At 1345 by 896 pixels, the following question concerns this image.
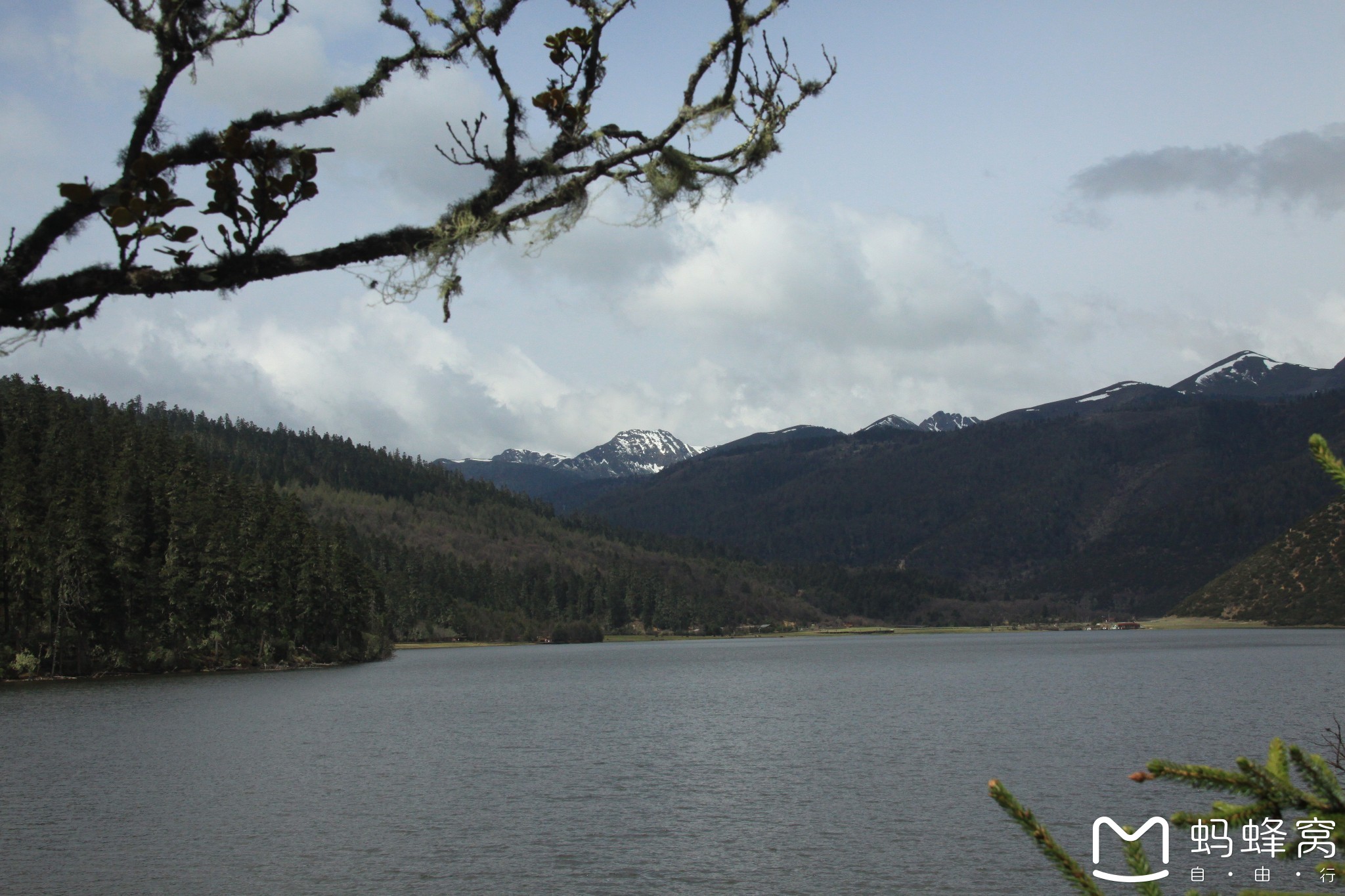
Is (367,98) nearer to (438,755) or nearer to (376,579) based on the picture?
(438,755)

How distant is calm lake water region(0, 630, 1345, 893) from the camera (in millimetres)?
32594

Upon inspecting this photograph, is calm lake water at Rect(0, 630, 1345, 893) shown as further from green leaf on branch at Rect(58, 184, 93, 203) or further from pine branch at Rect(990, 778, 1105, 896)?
pine branch at Rect(990, 778, 1105, 896)

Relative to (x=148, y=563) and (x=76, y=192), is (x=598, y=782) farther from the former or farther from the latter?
(x=148, y=563)

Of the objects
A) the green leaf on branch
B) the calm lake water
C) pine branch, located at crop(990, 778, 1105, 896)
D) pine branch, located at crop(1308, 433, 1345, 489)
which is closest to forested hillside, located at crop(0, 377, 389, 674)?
the calm lake water

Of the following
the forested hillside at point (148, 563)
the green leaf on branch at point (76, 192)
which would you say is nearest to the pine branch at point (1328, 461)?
the green leaf on branch at point (76, 192)

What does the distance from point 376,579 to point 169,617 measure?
179ft

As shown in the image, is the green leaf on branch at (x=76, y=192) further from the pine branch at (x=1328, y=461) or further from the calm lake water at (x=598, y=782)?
the calm lake water at (x=598, y=782)

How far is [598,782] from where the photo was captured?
1918 inches

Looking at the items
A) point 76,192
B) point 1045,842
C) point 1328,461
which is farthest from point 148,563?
point 1328,461

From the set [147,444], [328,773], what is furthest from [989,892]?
[147,444]

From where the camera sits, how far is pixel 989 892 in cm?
2970

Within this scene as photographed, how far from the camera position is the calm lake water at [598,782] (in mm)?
32594

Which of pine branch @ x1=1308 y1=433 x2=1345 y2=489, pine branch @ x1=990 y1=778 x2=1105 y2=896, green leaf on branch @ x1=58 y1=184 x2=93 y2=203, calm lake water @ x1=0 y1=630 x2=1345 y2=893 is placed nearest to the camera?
pine branch @ x1=1308 y1=433 x2=1345 y2=489

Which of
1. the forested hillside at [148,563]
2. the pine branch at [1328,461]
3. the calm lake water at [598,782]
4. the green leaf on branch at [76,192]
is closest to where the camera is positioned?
the pine branch at [1328,461]
